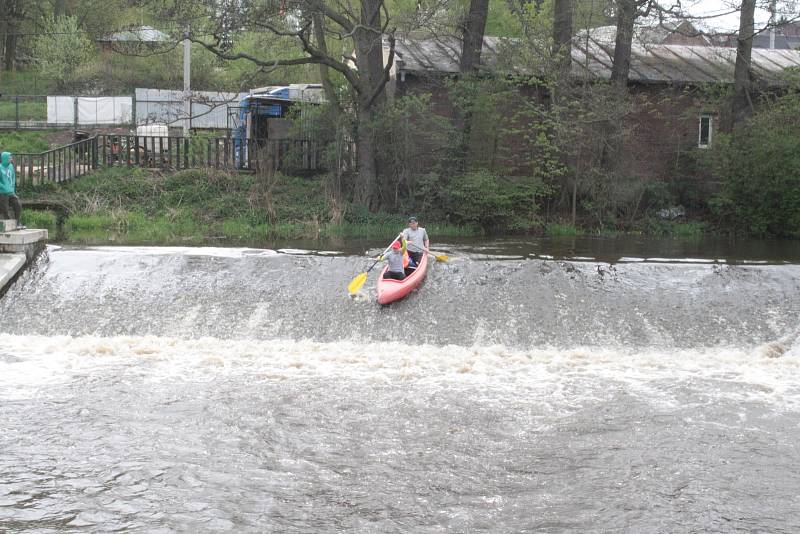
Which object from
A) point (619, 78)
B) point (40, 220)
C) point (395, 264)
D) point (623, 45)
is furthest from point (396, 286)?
point (623, 45)

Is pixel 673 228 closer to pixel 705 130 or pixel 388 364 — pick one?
pixel 705 130

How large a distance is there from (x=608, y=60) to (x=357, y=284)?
16301 mm

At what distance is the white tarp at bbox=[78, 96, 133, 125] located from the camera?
3797 centimetres

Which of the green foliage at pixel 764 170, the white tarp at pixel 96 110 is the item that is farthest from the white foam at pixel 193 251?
the white tarp at pixel 96 110

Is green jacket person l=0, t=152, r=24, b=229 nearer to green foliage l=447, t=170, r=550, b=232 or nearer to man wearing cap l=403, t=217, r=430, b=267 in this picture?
man wearing cap l=403, t=217, r=430, b=267

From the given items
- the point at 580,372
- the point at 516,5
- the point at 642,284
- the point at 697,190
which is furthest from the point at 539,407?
the point at 697,190

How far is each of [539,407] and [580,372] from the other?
2057 mm

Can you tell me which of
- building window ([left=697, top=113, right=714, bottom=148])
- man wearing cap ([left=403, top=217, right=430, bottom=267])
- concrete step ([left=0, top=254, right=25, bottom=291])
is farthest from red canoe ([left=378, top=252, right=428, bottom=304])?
building window ([left=697, top=113, right=714, bottom=148])

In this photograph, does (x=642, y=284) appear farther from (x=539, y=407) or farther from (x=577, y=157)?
(x=577, y=157)

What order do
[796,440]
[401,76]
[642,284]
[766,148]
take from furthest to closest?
[401,76] < [766,148] < [642,284] < [796,440]

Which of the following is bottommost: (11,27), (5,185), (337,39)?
(5,185)

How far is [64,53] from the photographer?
145 feet

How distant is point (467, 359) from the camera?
1376cm

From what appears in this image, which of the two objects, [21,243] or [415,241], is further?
[21,243]
